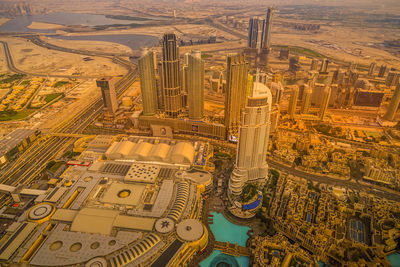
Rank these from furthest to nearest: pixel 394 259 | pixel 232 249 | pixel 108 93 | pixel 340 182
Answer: pixel 108 93 < pixel 340 182 < pixel 232 249 < pixel 394 259

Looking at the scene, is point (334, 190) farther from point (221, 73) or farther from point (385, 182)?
point (221, 73)

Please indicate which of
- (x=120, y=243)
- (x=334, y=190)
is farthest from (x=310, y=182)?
(x=120, y=243)

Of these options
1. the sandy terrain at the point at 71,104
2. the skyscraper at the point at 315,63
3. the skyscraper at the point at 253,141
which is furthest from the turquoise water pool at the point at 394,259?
the skyscraper at the point at 315,63

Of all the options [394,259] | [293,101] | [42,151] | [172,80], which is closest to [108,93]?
[172,80]

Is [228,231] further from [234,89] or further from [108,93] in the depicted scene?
[108,93]

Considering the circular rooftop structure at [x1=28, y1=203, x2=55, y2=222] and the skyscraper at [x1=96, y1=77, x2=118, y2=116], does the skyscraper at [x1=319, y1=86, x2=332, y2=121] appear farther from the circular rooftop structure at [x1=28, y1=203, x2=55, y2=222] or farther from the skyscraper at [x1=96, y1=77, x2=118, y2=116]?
the circular rooftop structure at [x1=28, y1=203, x2=55, y2=222]
